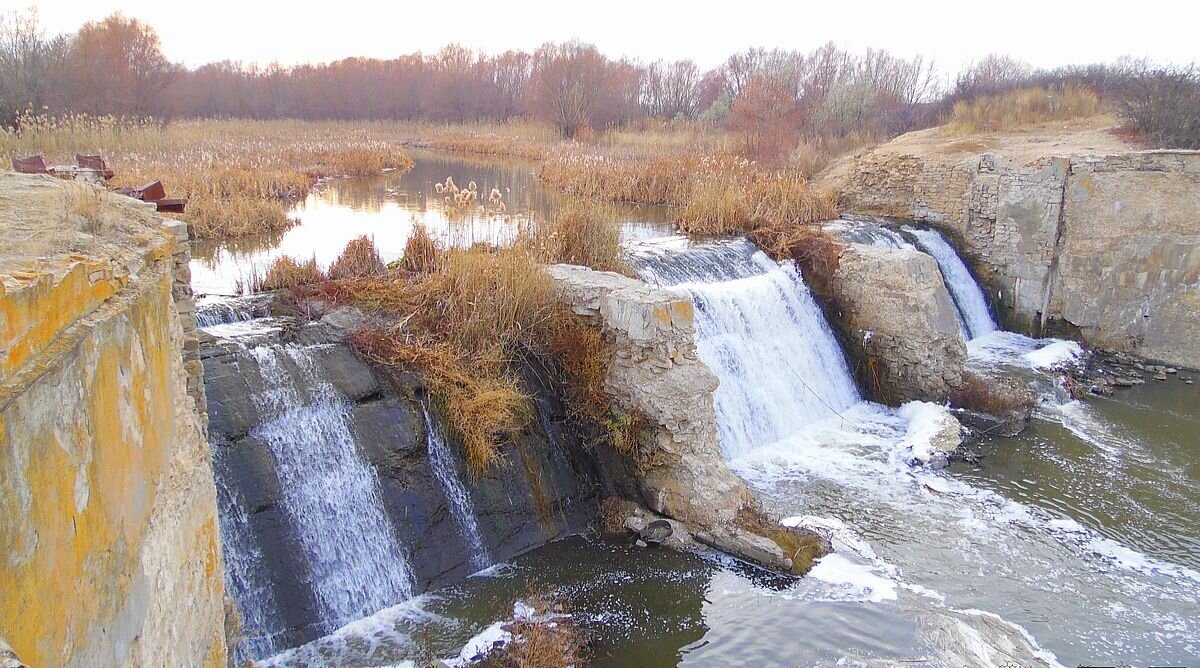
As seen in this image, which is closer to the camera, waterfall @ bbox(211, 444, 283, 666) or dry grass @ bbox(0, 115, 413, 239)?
waterfall @ bbox(211, 444, 283, 666)

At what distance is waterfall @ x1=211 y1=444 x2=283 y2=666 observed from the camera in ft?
17.0

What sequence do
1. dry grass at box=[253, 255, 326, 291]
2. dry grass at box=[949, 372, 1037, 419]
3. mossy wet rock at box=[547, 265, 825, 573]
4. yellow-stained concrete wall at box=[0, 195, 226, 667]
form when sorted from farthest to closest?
dry grass at box=[949, 372, 1037, 419] < dry grass at box=[253, 255, 326, 291] < mossy wet rock at box=[547, 265, 825, 573] < yellow-stained concrete wall at box=[0, 195, 226, 667]

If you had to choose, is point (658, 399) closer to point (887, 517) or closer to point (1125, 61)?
point (887, 517)

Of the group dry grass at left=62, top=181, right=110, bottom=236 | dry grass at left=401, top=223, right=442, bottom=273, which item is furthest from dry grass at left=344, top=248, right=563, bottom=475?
dry grass at left=62, top=181, right=110, bottom=236

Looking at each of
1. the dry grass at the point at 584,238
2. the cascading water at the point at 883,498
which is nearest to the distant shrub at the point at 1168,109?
the cascading water at the point at 883,498

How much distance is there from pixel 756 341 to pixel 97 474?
7.87m

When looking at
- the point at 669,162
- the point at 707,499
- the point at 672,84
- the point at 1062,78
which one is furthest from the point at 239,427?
the point at 672,84

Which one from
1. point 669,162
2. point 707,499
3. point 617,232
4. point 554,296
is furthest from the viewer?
point 669,162

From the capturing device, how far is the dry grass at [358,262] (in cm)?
827

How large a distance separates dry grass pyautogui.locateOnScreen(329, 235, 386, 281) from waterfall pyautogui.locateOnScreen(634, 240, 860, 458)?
311cm

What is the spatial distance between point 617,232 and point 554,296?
223 cm

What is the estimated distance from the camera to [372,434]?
6.19 m

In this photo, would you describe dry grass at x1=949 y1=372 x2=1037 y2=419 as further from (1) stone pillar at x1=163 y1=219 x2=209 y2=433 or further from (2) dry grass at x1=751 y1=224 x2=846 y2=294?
(1) stone pillar at x1=163 y1=219 x2=209 y2=433

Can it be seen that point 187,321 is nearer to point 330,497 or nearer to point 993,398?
point 330,497
